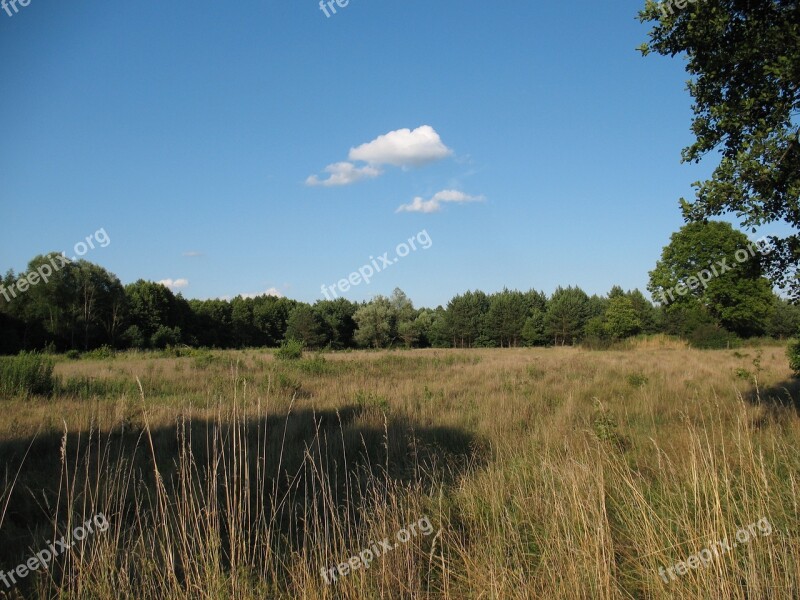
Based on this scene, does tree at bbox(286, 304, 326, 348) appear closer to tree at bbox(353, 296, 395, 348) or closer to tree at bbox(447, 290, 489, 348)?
tree at bbox(353, 296, 395, 348)

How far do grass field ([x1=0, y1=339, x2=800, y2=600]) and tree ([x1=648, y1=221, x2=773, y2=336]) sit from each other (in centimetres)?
3444

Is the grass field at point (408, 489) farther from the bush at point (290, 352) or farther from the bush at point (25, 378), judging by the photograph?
the bush at point (290, 352)

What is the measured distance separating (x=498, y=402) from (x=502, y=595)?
279 inches

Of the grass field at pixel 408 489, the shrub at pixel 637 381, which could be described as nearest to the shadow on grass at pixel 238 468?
the grass field at pixel 408 489

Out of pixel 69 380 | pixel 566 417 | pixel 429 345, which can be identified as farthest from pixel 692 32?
pixel 429 345

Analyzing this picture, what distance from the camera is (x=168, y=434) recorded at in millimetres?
7230

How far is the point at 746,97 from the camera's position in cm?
559

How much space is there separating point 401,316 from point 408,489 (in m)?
62.7

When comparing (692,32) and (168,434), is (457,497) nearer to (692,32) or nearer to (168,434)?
(168,434)

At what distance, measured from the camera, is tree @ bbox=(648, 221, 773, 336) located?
41.7 m

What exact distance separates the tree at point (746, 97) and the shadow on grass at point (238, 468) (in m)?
4.12

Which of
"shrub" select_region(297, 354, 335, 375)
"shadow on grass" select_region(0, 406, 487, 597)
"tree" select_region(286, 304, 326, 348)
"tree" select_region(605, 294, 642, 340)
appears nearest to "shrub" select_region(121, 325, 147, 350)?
"tree" select_region(286, 304, 326, 348)

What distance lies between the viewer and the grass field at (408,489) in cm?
286

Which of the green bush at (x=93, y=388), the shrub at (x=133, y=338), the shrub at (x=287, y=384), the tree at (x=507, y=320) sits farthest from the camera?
the tree at (x=507, y=320)
